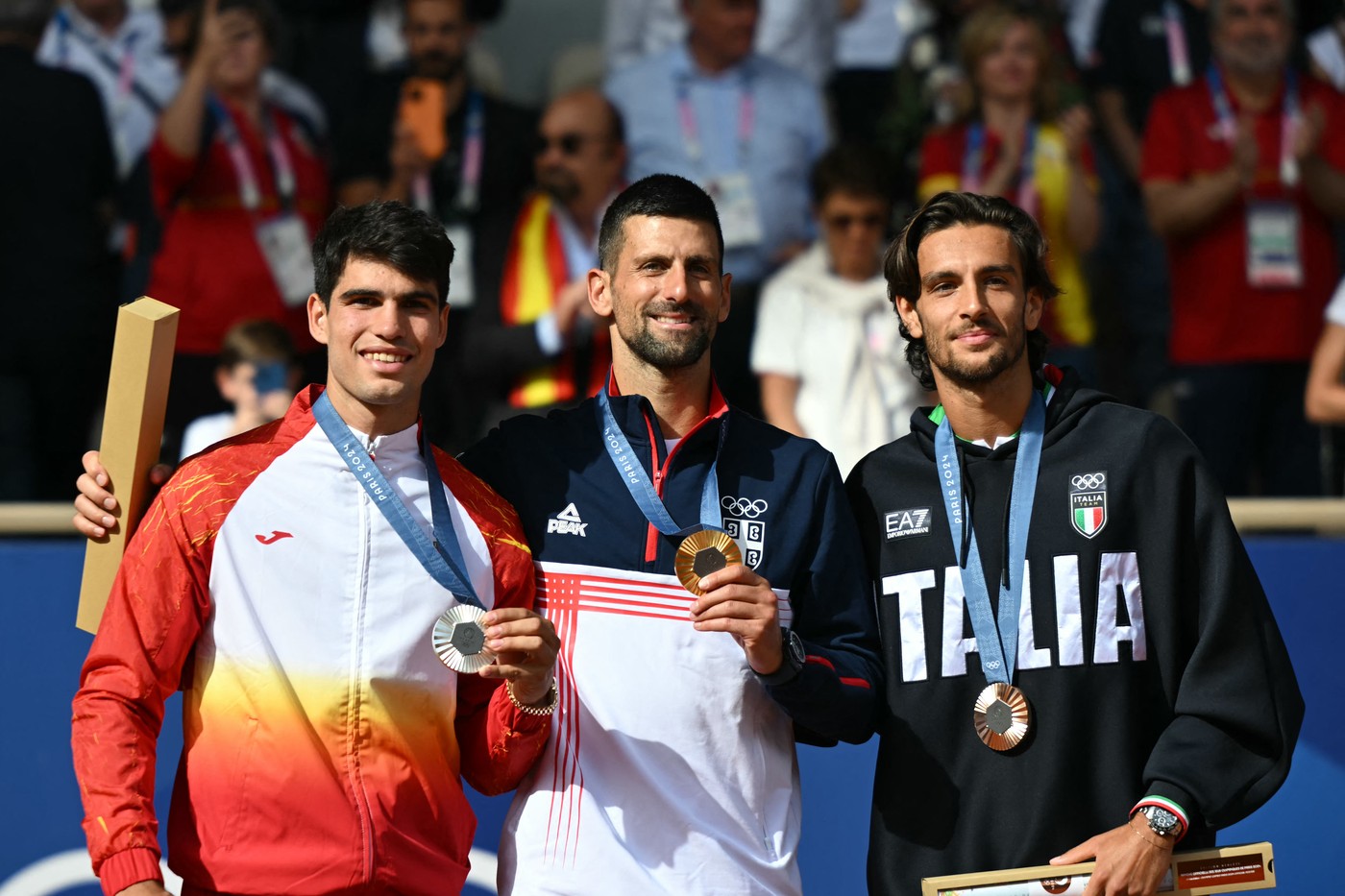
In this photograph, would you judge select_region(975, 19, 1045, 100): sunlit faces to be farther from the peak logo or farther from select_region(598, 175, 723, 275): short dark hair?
the peak logo

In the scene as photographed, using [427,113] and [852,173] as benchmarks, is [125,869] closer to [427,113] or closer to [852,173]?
[852,173]

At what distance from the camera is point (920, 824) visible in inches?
150

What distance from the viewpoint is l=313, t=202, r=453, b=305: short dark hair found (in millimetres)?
3748

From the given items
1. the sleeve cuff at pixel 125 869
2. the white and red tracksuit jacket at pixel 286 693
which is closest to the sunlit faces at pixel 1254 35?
the white and red tracksuit jacket at pixel 286 693

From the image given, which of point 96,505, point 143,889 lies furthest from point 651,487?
point 143,889

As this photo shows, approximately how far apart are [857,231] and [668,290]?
3.01 metres

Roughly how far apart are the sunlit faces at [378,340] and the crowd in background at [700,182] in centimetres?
287

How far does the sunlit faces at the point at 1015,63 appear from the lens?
277 inches

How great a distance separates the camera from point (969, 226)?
4.02 meters

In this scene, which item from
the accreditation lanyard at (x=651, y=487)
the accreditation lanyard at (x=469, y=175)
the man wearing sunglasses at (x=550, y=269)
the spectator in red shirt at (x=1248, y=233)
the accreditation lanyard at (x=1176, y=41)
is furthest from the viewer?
the accreditation lanyard at (x=1176, y=41)

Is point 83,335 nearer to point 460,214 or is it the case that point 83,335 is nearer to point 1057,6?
point 460,214

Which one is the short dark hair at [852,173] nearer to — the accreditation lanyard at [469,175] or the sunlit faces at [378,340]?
the accreditation lanyard at [469,175]

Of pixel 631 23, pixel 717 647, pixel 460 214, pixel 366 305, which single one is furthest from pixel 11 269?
pixel 717 647

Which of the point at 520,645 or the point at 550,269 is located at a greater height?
the point at 550,269
